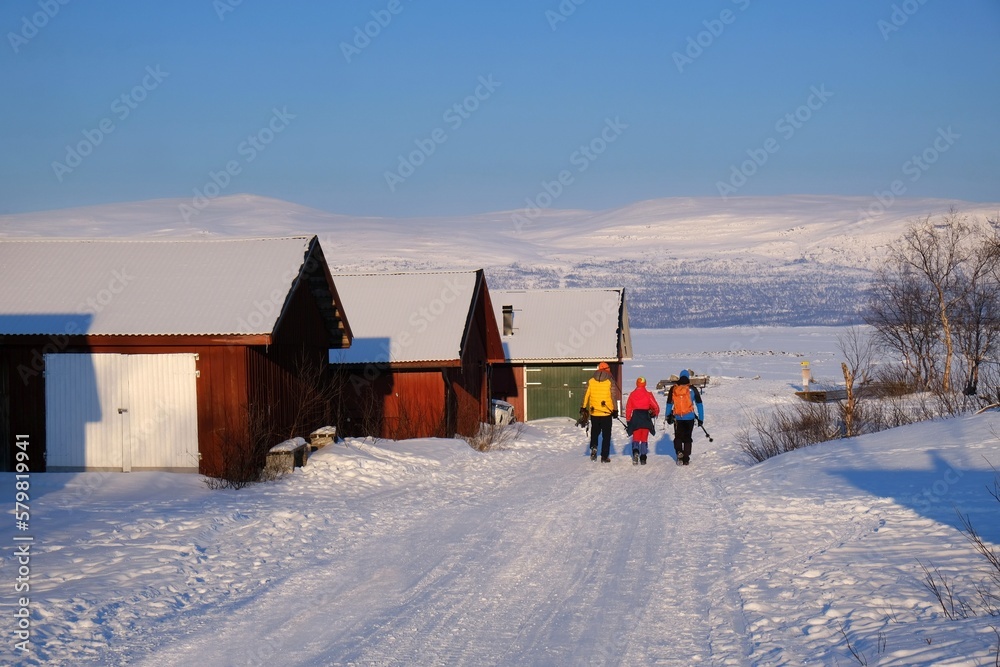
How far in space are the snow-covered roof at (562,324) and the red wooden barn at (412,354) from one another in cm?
688

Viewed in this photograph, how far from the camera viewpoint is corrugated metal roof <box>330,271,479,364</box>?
1014 inches

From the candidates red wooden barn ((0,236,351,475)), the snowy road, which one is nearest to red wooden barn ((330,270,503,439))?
red wooden barn ((0,236,351,475))

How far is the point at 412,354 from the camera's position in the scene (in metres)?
25.7

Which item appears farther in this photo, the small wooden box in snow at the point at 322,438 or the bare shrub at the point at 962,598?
the small wooden box in snow at the point at 322,438

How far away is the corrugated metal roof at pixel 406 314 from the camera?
84.5 ft

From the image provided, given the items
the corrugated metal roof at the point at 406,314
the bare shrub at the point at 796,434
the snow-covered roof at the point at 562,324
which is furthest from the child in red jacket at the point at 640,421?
the snow-covered roof at the point at 562,324

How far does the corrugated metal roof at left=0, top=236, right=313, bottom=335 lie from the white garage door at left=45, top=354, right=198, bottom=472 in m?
0.63

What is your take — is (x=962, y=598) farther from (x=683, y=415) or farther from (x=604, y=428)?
(x=604, y=428)

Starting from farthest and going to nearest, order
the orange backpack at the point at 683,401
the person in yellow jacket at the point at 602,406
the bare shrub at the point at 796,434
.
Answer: the bare shrub at the point at 796,434 → the person in yellow jacket at the point at 602,406 → the orange backpack at the point at 683,401

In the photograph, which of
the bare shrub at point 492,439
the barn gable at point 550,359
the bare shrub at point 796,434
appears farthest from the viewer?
the barn gable at point 550,359

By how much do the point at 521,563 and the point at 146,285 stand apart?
10767 mm

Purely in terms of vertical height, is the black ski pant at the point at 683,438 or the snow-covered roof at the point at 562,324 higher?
the snow-covered roof at the point at 562,324

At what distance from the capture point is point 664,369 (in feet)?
257

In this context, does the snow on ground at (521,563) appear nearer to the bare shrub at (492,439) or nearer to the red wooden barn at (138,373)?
the red wooden barn at (138,373)
